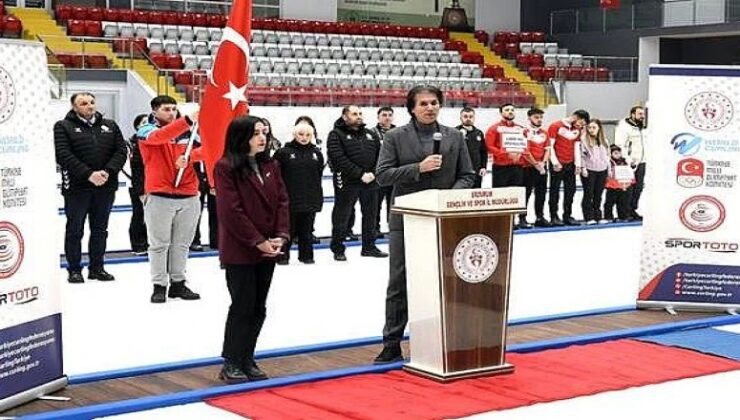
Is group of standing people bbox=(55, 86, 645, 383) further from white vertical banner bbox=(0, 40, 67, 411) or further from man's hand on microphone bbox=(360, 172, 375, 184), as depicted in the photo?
white vertical banner bbox=(0, 40, 67, 411)

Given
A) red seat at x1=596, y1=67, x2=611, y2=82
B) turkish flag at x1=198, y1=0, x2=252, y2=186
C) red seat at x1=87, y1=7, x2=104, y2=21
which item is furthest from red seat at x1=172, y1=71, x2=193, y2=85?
turkish flag at x1=198, y1=0, x2=252, y2=186

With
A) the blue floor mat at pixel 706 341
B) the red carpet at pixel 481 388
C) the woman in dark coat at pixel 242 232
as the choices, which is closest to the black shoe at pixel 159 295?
the woman in dark coat at pixel 242 232

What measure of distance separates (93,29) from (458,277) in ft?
61.9

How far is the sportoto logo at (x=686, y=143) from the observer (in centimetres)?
739

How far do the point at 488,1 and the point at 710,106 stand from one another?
2507 centimetres

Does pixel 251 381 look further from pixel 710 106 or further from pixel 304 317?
pixel 710 106

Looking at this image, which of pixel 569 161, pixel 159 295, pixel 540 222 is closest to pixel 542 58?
pixel 569 161

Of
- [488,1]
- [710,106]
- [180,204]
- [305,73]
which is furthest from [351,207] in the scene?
[488,1]

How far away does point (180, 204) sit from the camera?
762 centimetres

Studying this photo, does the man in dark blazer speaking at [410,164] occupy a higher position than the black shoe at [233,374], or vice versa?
the man in dark blazer speaking at [410,164]

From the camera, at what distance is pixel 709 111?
734 centimetres

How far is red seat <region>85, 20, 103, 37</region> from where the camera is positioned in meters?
22.6

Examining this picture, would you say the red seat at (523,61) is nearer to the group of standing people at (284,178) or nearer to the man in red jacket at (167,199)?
the group of standing people at (284,178)

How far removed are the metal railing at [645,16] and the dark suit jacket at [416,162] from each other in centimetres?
2208
